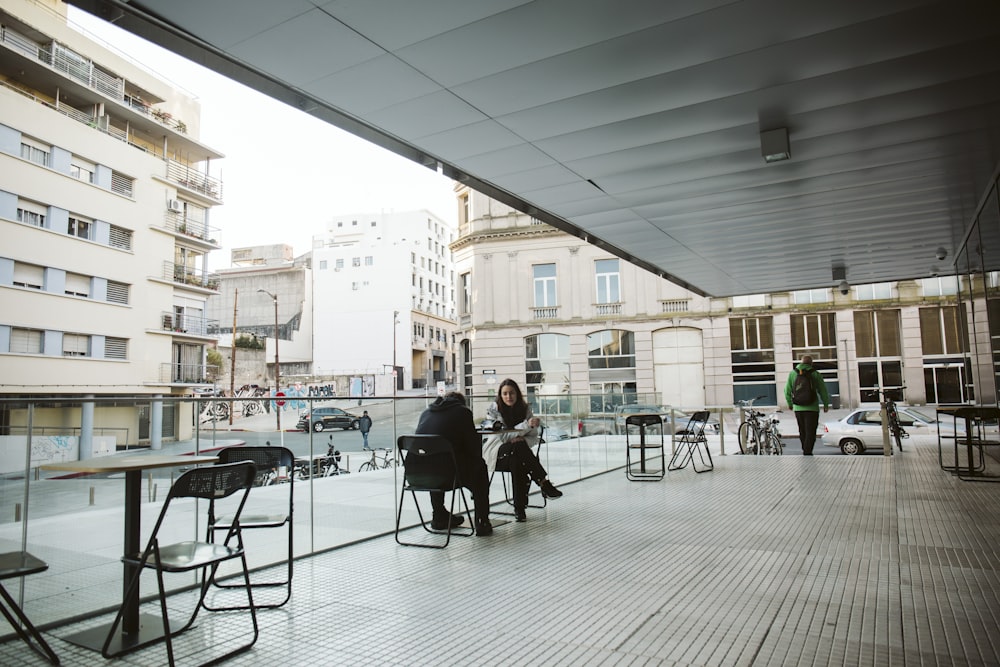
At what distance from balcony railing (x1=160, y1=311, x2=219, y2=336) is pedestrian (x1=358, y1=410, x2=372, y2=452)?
39641mm

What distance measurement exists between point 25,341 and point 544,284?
88.5ft

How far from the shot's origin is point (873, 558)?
425 cm

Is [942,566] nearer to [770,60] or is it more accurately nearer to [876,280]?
[770,60]

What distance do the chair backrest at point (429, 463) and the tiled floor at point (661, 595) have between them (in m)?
0.51

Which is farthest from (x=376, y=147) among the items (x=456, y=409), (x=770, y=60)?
(x=770, y=60)

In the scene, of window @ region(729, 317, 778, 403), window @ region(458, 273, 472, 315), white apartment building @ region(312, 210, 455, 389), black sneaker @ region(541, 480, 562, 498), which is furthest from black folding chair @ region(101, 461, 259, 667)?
white apartment building @ region(312, 210, 455, 389)

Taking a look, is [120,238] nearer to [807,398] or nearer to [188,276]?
[188,276]

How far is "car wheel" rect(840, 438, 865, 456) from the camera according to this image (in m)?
14.0

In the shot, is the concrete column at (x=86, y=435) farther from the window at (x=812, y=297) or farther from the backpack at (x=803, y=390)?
the window at (x=812, y=297)

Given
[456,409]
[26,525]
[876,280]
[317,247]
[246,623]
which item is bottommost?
[246,623]

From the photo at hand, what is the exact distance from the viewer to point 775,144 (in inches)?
206

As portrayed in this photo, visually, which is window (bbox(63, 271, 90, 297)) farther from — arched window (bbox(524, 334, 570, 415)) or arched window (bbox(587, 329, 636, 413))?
arched window (bbox(587, 329, 636, 413))

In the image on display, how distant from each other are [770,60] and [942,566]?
3.45 meters

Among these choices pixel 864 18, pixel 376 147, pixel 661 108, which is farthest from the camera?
pixel 376 147
